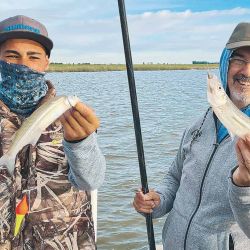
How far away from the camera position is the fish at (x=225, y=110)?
3.17 metres

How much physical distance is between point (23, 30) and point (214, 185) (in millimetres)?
1972

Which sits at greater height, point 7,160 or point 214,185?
point 7,160

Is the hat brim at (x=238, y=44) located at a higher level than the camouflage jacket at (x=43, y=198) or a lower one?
higher

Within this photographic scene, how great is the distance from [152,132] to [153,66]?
348 feet

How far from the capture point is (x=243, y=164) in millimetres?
3113

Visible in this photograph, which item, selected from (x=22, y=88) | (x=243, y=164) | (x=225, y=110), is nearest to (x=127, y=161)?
(x=22, y=88)

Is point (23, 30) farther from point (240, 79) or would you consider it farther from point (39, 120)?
point (240, 79)

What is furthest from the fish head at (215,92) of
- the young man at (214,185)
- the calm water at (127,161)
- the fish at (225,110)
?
the calm water at (127,161)

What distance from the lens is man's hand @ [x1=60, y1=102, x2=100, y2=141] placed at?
10.3 feet

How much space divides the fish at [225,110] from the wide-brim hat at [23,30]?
1489 mm

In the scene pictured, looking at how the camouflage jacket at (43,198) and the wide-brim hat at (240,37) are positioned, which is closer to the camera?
the camouflage jacket at (43,198)

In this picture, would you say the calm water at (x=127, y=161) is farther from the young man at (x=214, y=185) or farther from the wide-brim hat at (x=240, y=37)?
the wide-brim hat at (x=240, y=37)

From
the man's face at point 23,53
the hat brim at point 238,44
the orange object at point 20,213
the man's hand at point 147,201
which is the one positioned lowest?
the man's hand at point 147,201

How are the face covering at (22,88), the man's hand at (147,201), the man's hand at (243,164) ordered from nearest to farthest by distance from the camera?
the man's hand at (243,164) < the face covering at (22,88) < the man's hand at (147,201)
